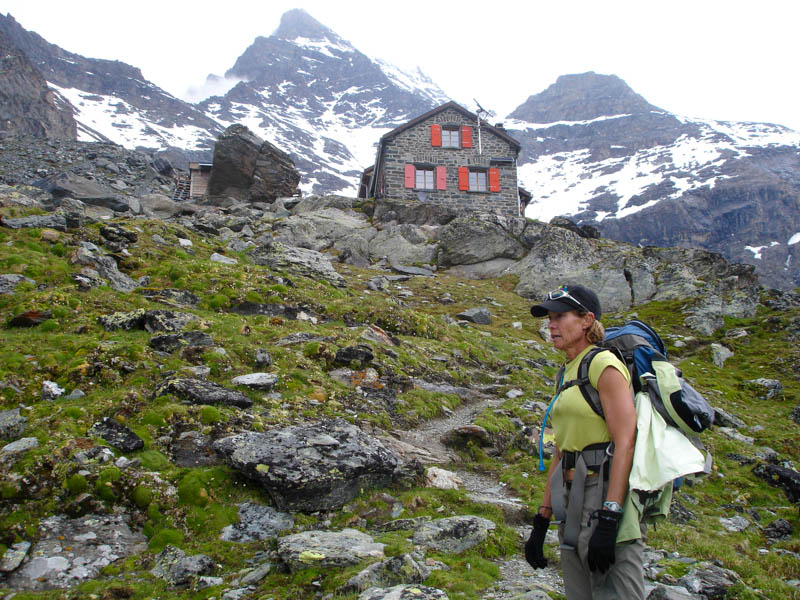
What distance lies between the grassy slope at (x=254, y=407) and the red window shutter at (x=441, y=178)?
25.7 m

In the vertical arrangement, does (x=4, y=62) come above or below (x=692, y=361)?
above

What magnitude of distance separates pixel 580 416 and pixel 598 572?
3.45ft

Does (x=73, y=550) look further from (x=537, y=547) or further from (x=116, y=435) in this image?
(x=537, y=547)

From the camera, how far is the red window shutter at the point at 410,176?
42281 mm

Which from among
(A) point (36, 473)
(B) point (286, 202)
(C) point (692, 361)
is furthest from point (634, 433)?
(B) point (286, 202)

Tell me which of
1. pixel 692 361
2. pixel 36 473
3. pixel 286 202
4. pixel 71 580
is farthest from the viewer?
pixel 286 202

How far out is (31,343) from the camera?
30.6 ft

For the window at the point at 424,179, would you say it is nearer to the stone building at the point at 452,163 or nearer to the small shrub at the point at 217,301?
the stone building at the point at 452,163

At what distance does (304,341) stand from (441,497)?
5.94m

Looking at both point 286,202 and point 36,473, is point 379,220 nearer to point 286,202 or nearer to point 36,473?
point 286,202

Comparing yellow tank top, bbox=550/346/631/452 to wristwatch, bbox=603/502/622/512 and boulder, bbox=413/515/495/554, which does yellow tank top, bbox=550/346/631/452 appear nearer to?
wristwatch, bbox=603/502/622/512

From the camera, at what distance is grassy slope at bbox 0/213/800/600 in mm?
5902

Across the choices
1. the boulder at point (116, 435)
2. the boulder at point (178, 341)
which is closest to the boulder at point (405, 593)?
the boulder at point (116, 435)

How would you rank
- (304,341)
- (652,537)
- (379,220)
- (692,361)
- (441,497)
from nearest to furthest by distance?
(652,537)
(441,497)
(304,341)
(692,361)
(379,220)
